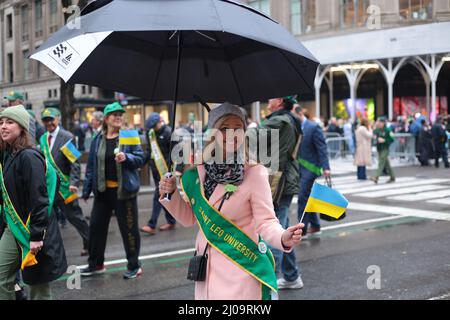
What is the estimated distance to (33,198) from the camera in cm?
435

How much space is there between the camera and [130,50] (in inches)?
150

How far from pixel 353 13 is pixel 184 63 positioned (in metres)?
32.0

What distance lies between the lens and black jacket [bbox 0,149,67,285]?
14.3 feet

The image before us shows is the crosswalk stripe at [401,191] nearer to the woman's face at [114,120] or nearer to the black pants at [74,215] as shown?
the black pants at [74,215]

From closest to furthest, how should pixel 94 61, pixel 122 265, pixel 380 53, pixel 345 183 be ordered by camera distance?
pixel 94 61
pixel 122 265
pixel 345 183
pixel 380 53

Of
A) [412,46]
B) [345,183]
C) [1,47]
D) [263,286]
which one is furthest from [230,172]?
[1,47]

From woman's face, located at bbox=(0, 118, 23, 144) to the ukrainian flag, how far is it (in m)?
2.53

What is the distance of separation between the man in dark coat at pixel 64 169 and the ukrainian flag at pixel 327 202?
530 centimetres

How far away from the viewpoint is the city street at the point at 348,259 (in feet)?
19.9

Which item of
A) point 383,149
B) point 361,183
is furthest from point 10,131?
point 383,149

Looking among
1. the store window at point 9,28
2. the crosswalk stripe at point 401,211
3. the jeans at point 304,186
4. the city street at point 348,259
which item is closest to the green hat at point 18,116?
the city street at point 348,259

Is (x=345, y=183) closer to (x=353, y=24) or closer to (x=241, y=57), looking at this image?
(x=241, y=57)

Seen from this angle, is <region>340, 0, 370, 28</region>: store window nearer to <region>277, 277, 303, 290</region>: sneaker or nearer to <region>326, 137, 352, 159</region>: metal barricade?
<region>326, 137, 352, 159</region>: metal barricade
